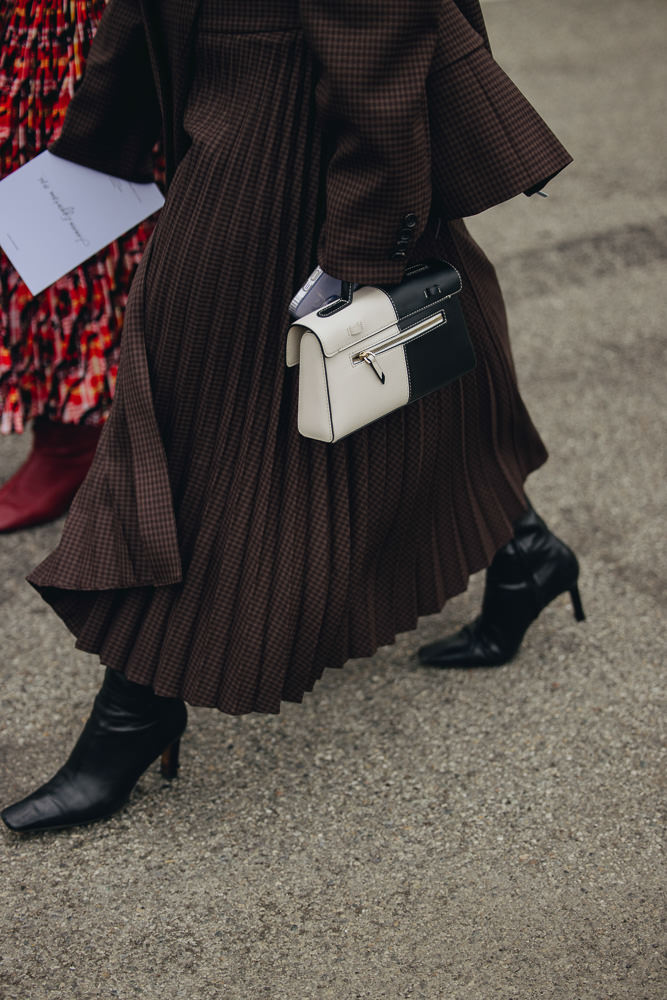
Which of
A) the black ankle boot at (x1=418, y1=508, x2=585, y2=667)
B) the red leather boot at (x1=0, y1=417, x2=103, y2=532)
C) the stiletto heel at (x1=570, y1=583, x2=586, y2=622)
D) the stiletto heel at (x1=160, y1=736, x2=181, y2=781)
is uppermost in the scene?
the red leather boot at (x1=0, y1=417, x2=103, y2=532)

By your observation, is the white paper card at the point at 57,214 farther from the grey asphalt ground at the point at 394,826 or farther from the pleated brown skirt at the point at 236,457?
the grey asphalt ground at the point at 394,826

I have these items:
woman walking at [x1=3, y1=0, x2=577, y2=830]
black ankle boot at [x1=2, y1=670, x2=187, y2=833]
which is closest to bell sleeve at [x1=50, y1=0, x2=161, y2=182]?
woman walking at [x1=3, y1=0, x2=577, y2=830]

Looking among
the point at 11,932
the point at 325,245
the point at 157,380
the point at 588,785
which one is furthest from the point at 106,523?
the point at 588,785

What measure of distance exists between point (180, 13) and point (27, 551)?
1527 mm

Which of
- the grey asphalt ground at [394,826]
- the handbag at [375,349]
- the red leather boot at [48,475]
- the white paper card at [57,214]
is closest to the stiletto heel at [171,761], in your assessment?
the grey asphalt ground at [394,826]

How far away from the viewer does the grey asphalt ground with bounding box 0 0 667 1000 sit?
1.64 metres

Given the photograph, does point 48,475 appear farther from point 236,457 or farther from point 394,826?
point 394,826

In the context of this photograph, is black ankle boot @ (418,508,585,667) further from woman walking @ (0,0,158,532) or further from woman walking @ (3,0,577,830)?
woman walking @ (0,0,158,532)

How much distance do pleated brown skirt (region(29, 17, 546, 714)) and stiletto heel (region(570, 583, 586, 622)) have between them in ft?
2.06

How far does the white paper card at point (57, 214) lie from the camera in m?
1.84

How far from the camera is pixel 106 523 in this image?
1671 mm

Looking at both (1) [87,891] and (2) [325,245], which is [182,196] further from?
(1) [87,891]

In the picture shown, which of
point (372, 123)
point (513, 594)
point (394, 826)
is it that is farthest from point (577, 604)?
point (372, 123)

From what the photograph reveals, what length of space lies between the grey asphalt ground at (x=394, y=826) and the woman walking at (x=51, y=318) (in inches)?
6.6
